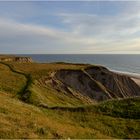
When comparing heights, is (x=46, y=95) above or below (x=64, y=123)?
below

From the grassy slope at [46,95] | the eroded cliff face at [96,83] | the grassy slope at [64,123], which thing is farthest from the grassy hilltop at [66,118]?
the eroded cliff face at [96,83]

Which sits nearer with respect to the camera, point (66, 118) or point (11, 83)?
point (66, 118)

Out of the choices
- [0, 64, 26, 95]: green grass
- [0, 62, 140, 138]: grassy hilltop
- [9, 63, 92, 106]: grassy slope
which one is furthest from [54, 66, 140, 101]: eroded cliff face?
[0, 62, 140, 138]: grassy hilltop

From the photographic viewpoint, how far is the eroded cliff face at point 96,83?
2955 inches

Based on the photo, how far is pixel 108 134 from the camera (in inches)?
954

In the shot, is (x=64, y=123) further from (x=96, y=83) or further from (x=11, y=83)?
(x=96, y=83)

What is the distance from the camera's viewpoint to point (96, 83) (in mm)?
78562

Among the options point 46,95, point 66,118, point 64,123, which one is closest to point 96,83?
point 46,95

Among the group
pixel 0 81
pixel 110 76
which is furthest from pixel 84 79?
pixel 0 81

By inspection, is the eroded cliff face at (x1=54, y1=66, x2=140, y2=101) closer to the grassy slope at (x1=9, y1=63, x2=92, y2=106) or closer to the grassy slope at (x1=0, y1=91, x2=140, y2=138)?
the grassy slope at (x1=9, y1=63, x2=92, y2=106)

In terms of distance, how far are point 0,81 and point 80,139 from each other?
3921 cm

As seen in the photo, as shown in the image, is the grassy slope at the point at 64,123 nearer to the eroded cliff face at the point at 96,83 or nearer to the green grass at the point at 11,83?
the green grass at the point at 11,83

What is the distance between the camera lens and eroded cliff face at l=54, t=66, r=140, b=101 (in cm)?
7506

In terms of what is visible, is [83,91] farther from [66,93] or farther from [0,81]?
[0,81]
